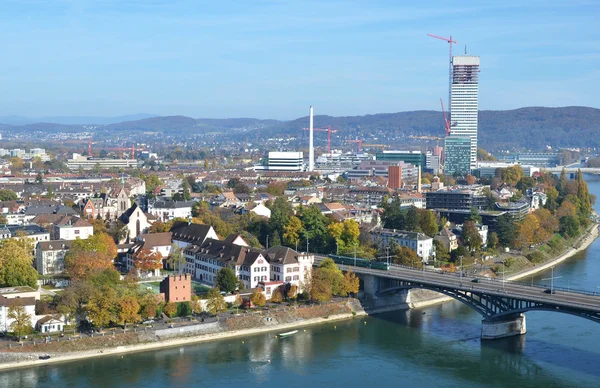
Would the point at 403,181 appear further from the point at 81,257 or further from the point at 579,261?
the point at 81,257

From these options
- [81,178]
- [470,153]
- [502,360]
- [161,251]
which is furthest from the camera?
[470,153]

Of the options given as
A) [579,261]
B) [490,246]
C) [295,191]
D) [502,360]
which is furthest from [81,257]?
[295,191]

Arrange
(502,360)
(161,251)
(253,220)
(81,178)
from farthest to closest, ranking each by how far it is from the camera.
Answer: (81,178) → (253,220) → (161,251) → (502,360)

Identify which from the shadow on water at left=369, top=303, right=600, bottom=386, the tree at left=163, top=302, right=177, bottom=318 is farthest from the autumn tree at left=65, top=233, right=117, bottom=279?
the shadow on water at left=369, top=303, right=600, bottom=386

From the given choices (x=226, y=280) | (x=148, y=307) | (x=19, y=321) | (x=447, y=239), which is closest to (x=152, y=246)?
(x=226, y=280)

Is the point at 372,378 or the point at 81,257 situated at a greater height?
the point at 81,257

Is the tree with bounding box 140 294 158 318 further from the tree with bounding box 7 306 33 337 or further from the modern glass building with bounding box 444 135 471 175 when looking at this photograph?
the modern glass building with bounding box 444 135 471 175
